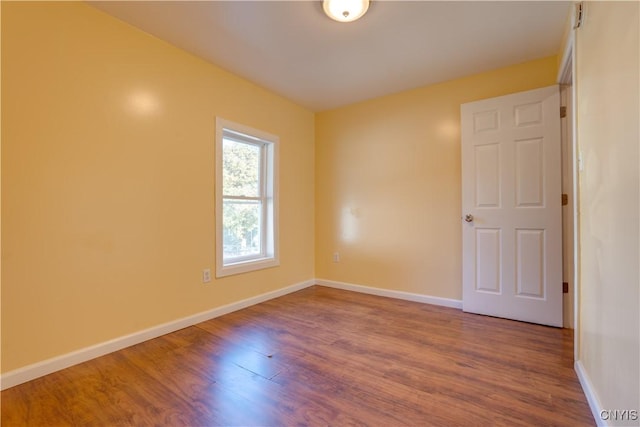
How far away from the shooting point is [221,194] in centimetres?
281

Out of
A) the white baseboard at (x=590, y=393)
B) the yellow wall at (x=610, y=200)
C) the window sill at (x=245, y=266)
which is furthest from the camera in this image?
the window sill at (x=245, y=266)

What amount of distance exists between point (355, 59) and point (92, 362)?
122 inches

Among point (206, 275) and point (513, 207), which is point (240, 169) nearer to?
point (206, 275)

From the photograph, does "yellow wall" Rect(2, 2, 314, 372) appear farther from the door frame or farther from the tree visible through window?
the door frame

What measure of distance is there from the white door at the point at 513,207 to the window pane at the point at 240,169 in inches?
88.4

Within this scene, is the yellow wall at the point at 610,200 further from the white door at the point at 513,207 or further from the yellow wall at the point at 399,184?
the yellow wall at the point at 399,184

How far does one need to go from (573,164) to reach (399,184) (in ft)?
5.56

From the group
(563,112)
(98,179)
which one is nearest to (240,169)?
(98,179)

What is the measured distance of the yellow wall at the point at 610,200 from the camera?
1.03 meters

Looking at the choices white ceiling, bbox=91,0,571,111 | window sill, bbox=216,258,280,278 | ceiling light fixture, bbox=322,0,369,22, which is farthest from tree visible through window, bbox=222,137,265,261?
ceiling light fixture, bbox=322,0,369,22

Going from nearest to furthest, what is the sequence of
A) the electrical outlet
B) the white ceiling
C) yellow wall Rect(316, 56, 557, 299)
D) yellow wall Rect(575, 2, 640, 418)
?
1. yellow wall Rect(575, 2, 640, 418)
2. the white ceiling
3. the electrical outlet
4. yellow wall Rect(316, 56, 557, 299)

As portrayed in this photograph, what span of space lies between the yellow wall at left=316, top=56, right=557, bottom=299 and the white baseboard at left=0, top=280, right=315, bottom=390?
60.9 inches

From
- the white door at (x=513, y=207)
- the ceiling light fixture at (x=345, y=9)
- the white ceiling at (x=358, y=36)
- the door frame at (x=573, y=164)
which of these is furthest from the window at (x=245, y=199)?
the door frame at (x=573, y=164)

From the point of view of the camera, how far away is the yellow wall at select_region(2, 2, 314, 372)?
1683mm
